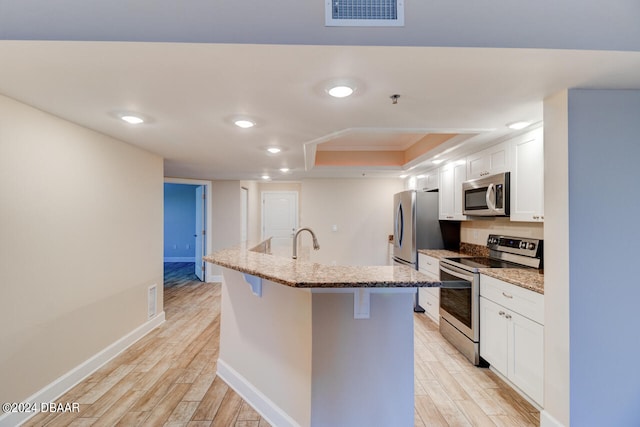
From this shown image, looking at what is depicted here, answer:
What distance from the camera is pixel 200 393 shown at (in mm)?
2221

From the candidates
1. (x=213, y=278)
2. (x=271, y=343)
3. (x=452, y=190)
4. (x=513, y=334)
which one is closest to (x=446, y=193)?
(x=452, y=190)

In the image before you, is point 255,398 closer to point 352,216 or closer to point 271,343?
point 271,343

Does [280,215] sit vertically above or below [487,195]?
below

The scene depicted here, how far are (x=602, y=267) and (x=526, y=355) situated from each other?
0.85 m

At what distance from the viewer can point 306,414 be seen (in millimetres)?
1669

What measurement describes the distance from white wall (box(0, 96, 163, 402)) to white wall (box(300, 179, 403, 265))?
3.02 m

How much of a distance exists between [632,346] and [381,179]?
160 inches

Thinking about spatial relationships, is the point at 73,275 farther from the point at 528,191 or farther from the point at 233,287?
the point at 528,191

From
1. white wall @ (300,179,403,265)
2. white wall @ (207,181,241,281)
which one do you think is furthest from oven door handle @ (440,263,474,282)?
white wall @ (207,181,241,281)

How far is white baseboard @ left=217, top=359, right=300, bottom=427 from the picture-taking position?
5.98 ft

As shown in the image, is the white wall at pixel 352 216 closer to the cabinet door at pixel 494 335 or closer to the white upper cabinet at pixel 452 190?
the white upper cabinet at pixel 452 190

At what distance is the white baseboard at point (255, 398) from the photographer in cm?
182

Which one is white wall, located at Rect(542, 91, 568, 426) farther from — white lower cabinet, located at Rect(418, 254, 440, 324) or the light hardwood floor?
white lower cabinet, located at Rect(418, 254, 440, 324)

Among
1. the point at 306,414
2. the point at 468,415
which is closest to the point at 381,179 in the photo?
the point at 468,415
